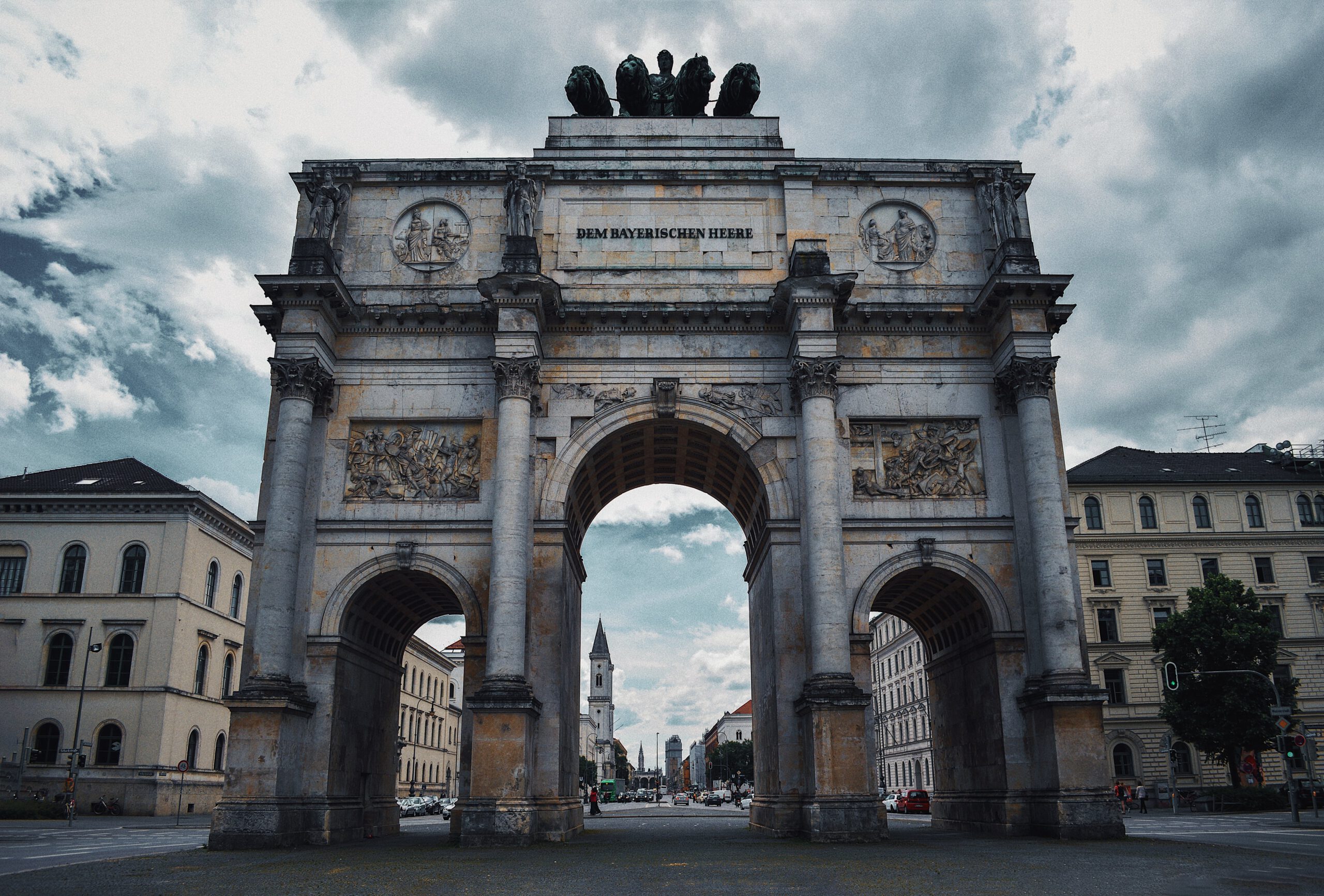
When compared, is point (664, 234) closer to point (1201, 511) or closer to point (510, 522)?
point (510, 522)

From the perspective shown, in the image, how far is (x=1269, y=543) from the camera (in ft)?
187

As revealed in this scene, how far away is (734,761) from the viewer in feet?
460

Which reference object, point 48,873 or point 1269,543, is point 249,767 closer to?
point 48,873

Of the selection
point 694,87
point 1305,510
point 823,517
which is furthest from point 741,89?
point 1305,510

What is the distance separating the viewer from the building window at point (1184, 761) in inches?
2109

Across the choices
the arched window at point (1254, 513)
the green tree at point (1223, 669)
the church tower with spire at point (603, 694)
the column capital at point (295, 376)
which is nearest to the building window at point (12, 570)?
the column capital at point (295, 376)

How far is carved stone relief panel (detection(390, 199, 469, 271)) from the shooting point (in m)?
28.0

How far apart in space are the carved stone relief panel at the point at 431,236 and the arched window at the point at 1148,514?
4589cm

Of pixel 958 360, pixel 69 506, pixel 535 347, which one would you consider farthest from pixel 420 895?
pixel 69 506

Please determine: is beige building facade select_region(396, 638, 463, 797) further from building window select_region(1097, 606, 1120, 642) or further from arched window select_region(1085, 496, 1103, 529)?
arched window select_region(1085, 496, 1103, 529)

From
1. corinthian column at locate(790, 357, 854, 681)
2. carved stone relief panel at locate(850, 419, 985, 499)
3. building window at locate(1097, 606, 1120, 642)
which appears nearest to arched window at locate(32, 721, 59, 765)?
corinthian column at locate(790, 357, 854, 681)

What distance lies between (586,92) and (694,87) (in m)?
3.44

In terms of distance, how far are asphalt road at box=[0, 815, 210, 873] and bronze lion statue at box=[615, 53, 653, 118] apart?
79.0 feet

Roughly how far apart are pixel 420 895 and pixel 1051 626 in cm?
1662
